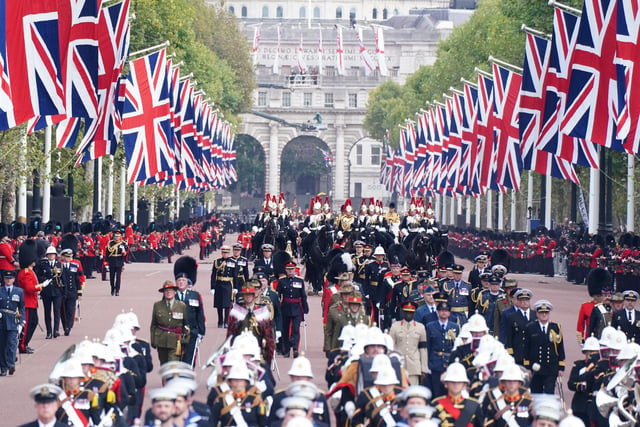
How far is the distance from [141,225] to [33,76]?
37.7 m

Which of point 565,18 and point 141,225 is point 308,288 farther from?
point 141,225

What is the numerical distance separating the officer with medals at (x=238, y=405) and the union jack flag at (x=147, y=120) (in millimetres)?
28463

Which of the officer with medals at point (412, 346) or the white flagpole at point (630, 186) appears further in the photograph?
the white flagpole at point (630, 186)

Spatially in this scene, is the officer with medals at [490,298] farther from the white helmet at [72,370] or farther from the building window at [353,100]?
the building window at [353,100]

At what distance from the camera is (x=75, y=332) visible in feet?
95.3

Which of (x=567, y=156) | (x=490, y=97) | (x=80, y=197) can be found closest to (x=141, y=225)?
(x=80, y=197)

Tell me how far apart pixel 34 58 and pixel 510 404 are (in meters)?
13.5

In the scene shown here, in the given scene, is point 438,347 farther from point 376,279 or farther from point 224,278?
point 224,278

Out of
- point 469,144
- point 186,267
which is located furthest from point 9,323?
point 469,144

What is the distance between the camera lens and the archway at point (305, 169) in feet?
506

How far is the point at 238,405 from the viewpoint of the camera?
45.7 feet

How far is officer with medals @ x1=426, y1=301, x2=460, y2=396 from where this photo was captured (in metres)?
19.5

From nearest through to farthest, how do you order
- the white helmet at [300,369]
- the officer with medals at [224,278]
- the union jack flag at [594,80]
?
the white helmet at [300,369]
the officer with medals at [224,278]
the union jack flag at [594,80]

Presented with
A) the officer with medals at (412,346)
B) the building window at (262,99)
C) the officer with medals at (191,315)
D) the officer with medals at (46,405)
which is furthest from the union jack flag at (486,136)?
the building window at (262,99)
